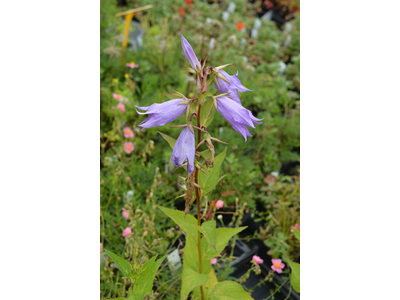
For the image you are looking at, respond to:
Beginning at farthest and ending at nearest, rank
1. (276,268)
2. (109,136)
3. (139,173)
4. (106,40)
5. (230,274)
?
(106,40) → (109,136) → (139,173) → (230,274) → (276,268)

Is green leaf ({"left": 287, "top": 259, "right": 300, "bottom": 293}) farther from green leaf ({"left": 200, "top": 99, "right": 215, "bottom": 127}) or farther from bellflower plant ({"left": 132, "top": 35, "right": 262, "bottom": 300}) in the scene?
green leaf ({"left": 200, "top": 99, "right": 215, "bottom": 127})

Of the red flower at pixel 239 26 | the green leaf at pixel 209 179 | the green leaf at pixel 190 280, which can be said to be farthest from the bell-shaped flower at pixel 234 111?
the red flower at pixel 239 26

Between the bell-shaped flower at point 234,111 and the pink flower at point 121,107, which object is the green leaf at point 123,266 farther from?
the pink flower at point 121,107

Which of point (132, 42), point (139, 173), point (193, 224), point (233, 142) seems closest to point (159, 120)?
point (193, 224)

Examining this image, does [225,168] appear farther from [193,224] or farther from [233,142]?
[193,224]

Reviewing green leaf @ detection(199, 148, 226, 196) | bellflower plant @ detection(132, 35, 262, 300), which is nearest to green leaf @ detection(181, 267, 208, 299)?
bellflower plant @ detection(132, 35, 262, 300)

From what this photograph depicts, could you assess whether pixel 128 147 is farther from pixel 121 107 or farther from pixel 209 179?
pixel 209 179

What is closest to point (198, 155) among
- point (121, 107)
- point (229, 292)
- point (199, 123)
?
point (199, 123)
